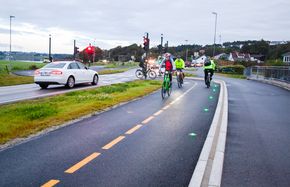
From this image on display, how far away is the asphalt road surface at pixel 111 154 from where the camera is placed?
4477 millimetres

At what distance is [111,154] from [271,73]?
86.0ft

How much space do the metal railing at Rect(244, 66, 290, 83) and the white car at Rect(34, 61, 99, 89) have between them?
14630 mm

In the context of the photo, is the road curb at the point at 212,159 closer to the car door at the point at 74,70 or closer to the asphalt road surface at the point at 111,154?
the asphalt road surface at the point at 111,154

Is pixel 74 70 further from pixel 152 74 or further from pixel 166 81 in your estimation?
pixel 152 74

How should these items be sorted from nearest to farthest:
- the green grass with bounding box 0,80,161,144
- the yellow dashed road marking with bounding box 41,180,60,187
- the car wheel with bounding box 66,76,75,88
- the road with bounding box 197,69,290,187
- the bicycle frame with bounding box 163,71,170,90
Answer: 1. the yellow dashed road marking with bounding box 41,180,60,187
2. the road with bounding box 197,69,290,187
3. the green grass with bounding box 0,80,161,144
4. the bicycle frame with bounding box 163,71,170,90
5. the car wheel with bounding box 66,76,75,88

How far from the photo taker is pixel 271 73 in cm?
2889

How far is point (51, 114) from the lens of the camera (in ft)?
30.6

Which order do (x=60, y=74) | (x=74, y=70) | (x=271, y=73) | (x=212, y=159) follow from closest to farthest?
(x=212, y=159), (x=60, y=74), (x=74, y=70), (x=271, y=73)

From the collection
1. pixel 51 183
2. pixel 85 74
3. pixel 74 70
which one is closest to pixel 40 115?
pixel 51 183

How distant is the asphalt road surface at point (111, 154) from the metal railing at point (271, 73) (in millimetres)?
17477

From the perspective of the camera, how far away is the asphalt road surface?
4477mm

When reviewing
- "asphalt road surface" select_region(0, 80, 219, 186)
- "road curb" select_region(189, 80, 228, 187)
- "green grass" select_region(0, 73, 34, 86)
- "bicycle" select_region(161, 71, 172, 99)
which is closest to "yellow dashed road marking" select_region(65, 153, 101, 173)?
"asphalt road surface" select_region(0, 80, 219, 186)

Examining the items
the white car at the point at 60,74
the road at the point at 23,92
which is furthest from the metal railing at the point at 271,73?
the road at the point at 23,92

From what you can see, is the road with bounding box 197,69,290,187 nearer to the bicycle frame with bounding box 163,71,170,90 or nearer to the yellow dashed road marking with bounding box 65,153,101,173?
the yellow dashed road marking with bounding box 65,153,101,173
